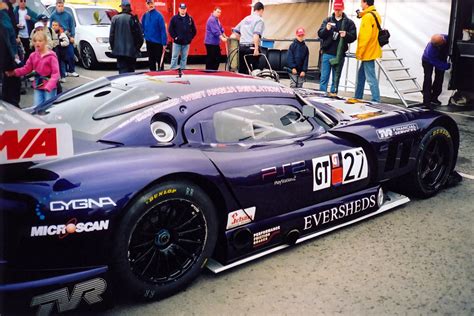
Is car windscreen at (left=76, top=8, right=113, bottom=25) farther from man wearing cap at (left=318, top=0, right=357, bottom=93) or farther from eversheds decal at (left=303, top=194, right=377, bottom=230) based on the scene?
eversheds decal at (left=303, top=194, right=377, bottom=230)

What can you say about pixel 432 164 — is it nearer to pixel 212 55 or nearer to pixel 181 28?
pixel 181 28

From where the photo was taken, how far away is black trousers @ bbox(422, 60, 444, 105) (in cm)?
933

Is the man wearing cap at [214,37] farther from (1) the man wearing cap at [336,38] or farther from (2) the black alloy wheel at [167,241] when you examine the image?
(2) the black alloy wheel at [167,241]

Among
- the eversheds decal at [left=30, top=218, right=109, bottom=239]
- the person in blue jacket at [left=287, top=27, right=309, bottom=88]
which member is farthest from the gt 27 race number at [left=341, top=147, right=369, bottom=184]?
the person in blue jacket at [left=287, top=27, right=309, bottom=88]

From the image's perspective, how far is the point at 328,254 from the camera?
351 centimetres

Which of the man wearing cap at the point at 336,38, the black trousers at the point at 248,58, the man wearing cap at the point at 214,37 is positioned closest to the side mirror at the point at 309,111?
the man wearing cap at the point at 336,38

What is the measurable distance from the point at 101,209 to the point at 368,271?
1800 millimetres

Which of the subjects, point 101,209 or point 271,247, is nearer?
point 101,209

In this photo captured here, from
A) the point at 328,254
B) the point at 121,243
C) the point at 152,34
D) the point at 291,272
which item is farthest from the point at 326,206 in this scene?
the point at 152,34

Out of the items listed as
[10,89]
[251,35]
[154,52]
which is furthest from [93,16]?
[10,89]

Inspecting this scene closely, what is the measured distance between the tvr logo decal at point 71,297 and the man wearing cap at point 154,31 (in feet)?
27.8

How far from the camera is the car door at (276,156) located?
312cm

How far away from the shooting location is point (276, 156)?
3.29 meters

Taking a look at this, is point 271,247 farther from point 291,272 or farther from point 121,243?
point 121,243
